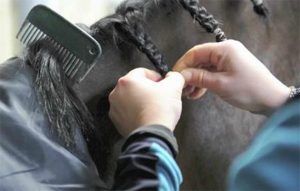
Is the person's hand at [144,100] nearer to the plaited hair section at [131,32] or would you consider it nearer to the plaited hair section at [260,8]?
the plaited hair section at [131,32]

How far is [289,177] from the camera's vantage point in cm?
49

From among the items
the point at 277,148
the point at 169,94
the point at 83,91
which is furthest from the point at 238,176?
the point at 83,91

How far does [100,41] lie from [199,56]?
12 centimetres

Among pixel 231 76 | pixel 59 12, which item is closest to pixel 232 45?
pixel 231 76

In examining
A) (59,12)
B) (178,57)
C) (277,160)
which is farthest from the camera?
(59,12)

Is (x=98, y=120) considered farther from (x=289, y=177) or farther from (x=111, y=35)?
(x=289, y=177)

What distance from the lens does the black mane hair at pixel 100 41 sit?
0.65 metres

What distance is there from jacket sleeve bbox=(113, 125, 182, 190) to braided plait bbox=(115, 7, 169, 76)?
0.43 ft

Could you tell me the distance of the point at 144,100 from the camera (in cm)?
64

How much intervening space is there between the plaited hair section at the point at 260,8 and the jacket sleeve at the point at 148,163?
27 cm

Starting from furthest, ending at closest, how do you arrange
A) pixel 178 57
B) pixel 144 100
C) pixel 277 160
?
pixel 178 57
pixel 144 100
pixel 277 160

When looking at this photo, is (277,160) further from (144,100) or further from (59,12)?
(59,12)

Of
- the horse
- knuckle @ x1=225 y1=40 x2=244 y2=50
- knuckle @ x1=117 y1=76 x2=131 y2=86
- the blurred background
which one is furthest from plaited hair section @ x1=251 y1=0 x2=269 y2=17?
the blurred background

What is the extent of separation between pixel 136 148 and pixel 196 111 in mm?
188
